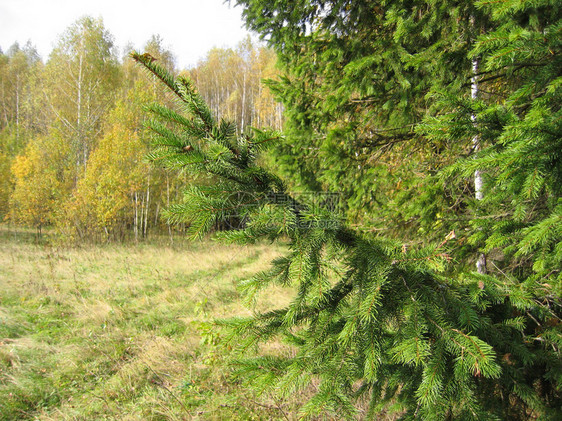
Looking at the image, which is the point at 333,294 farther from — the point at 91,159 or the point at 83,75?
the point at 83,75

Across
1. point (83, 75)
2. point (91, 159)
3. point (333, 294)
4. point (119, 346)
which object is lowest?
point (119, 346)

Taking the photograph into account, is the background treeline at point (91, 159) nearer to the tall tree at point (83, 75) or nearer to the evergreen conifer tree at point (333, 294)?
the tall tree at point (83, 75)

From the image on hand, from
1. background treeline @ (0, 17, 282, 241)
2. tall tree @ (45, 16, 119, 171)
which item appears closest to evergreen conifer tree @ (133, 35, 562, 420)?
background treeline @ (0, 17, 282, 241)

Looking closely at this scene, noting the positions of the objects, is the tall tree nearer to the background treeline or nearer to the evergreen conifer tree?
the background treeline

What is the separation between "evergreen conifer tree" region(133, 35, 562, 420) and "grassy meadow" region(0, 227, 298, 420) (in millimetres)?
322

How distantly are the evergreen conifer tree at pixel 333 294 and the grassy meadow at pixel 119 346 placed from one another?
1.06 feet

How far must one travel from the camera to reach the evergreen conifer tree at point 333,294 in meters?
1.02

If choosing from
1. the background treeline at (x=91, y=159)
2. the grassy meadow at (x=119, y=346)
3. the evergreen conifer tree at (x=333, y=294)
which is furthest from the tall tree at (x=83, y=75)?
the evergreen conifer tree at (x=333, y=294)

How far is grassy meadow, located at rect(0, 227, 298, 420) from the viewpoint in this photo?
114 inches

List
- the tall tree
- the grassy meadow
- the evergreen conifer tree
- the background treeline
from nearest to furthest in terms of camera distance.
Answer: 1. the evergreen conifer tree
2. the grassy meadow
3. the background treeline
4. the tall tree

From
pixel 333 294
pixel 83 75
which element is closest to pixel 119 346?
pixel 333 294

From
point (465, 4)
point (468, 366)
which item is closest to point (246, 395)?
point (468, 366)

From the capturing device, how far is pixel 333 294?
1.32 m

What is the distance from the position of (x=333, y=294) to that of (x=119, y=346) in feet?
12.4
